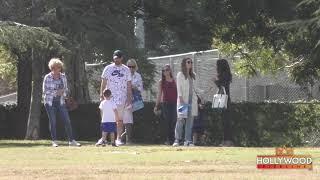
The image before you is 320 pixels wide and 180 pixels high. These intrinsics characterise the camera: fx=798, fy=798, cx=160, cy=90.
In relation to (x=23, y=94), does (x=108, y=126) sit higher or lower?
lower

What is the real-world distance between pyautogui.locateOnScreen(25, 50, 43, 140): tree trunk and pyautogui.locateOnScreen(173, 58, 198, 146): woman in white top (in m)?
5.42

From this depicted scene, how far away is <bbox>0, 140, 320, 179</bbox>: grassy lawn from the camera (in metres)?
9.79

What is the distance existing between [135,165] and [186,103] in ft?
19.0

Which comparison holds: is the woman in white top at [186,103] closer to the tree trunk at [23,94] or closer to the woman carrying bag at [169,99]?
the woman carrying bag at [169,99]

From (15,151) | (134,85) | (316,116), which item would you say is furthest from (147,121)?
(15,151)

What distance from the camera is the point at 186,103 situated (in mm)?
16797

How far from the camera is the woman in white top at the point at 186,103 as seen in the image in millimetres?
16656

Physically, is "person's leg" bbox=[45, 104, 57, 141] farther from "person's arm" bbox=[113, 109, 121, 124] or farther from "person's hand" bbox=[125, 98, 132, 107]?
"person's hand" bbox=[125, 98, 132, 107]

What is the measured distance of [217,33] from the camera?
21922 millimetres

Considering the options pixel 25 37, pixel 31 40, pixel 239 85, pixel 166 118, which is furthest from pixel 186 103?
pixel 239 85

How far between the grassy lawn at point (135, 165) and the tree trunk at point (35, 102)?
6.55 meters

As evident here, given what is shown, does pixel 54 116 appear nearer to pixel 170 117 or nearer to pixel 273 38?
pixel 170 117

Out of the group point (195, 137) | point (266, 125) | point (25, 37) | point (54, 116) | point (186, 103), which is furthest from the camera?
point (266, 125)

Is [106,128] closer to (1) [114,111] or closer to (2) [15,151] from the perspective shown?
(1) [114,111]
